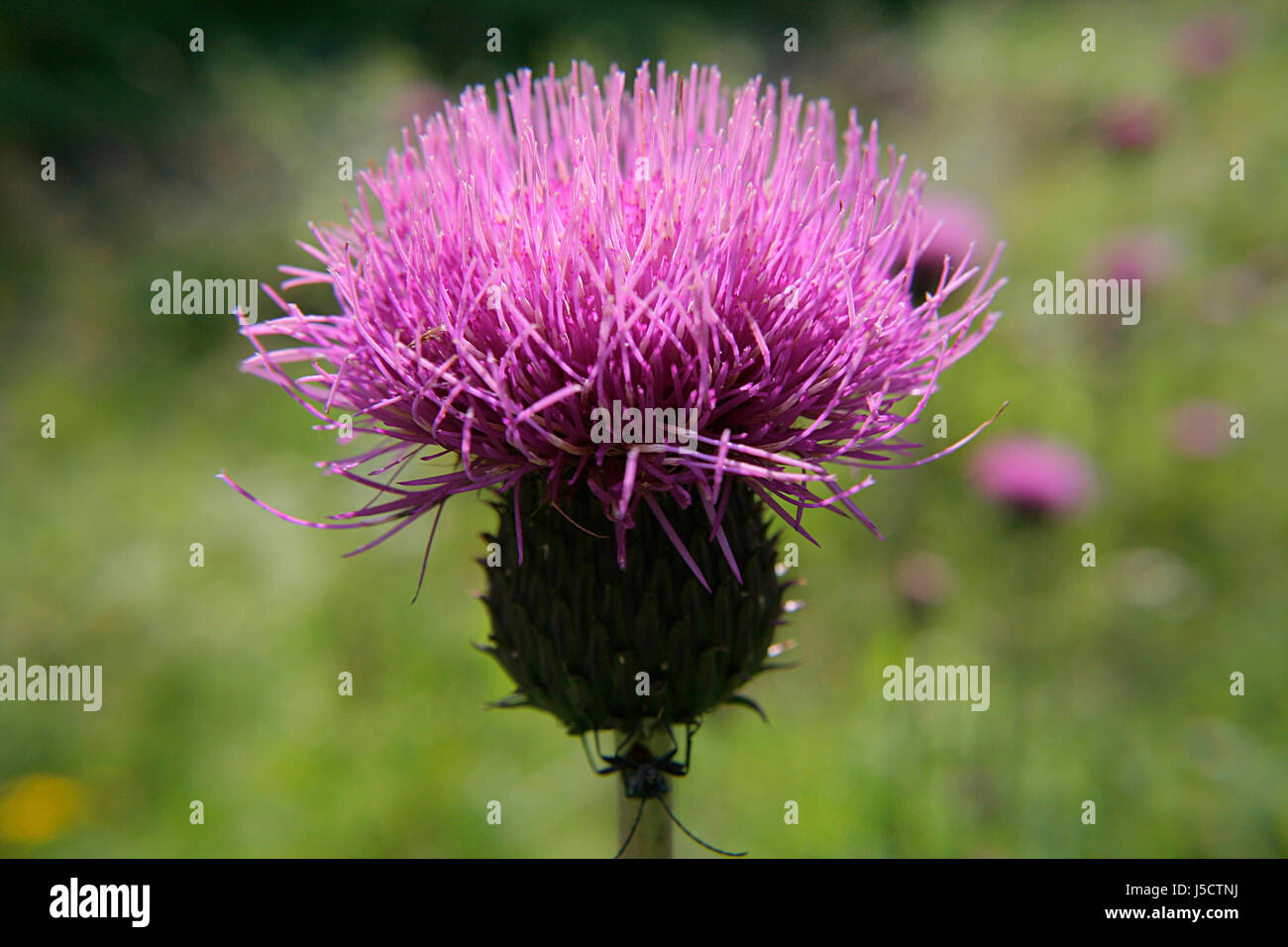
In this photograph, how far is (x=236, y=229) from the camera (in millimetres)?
10828

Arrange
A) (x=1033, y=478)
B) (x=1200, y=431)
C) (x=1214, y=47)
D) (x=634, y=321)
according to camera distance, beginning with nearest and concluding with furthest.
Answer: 1. (x=634, y=321)
2. (x=1033, y=478)
3. (x=1200, y=431)
4. (x=1214, y=47)

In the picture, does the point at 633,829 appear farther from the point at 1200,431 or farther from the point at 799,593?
the point at 1200,431

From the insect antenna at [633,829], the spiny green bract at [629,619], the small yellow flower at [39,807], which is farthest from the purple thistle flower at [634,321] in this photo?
the small yellow flower at [39,807]

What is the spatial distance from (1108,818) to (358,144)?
29.8 feet

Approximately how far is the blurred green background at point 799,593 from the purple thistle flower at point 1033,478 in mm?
130

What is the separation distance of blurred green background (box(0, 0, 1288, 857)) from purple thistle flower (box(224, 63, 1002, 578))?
225 centimetres

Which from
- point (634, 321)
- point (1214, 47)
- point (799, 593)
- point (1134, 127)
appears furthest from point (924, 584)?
point (1214, 47)

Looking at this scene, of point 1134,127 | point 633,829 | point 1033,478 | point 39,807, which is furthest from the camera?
point 1134,127

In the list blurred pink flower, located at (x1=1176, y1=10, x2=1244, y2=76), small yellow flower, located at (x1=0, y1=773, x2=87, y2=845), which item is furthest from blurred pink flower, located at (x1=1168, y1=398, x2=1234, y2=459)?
small yellow flower, located at (x1=0, y1=773, x2=87, y2=845)

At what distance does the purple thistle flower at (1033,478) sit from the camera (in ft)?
14.6

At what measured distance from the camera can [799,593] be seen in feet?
18.4

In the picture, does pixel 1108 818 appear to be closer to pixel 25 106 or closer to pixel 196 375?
pixel 196 375

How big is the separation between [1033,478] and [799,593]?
64.2 inches

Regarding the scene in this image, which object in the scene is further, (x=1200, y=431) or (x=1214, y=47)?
(x=1214, y=47)
